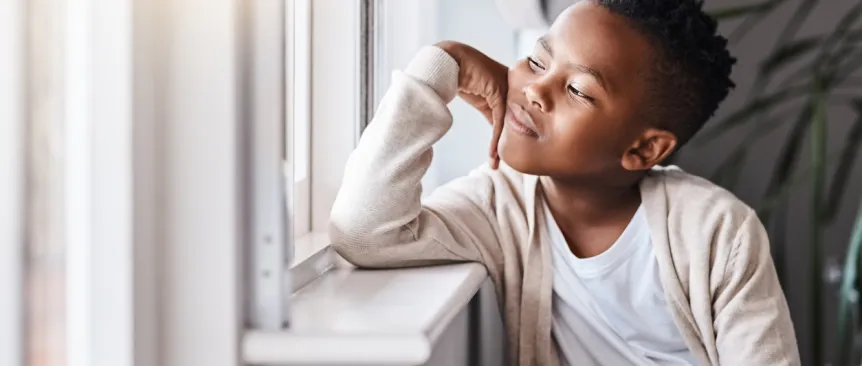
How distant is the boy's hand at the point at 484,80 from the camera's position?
1.09 m

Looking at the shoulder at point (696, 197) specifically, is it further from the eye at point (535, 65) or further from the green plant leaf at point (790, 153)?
the green plant leaf at point (790, 153)

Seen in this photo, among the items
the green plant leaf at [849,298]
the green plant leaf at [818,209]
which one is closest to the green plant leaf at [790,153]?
the green plant leaf at [818,209]

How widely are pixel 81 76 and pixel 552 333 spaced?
2.33 feet

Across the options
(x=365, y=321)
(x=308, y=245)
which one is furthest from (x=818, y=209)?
(x=365, y=321)

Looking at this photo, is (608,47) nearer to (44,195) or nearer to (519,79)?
(519,79)

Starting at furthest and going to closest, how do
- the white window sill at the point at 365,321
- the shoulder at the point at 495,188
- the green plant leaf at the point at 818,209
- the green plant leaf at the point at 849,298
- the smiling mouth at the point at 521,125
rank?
1. the green plant leaf at the point at 818,209
2. the green plant leaf at the point at 849,298
3. the shoulder at the point at 495,188
4. the smiling mouth at the point at 521,125
5. the white window sill at the point at 365,321

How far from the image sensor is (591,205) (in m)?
1.15

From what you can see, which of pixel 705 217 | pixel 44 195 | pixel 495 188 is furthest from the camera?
pixel 495 188

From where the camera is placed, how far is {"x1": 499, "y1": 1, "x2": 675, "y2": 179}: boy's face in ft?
3.37

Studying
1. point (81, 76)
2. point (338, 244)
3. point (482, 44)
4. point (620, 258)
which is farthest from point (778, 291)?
point (81, 76)

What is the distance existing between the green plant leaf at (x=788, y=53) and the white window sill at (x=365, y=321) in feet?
2.96

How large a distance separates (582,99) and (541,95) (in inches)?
1.8

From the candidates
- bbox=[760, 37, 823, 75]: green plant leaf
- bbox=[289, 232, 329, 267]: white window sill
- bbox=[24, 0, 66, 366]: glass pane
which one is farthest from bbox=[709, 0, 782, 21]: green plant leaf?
bbox=[24, 0, 66, 366]: glass pane

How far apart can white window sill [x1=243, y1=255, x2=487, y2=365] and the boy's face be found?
188 millimetres
